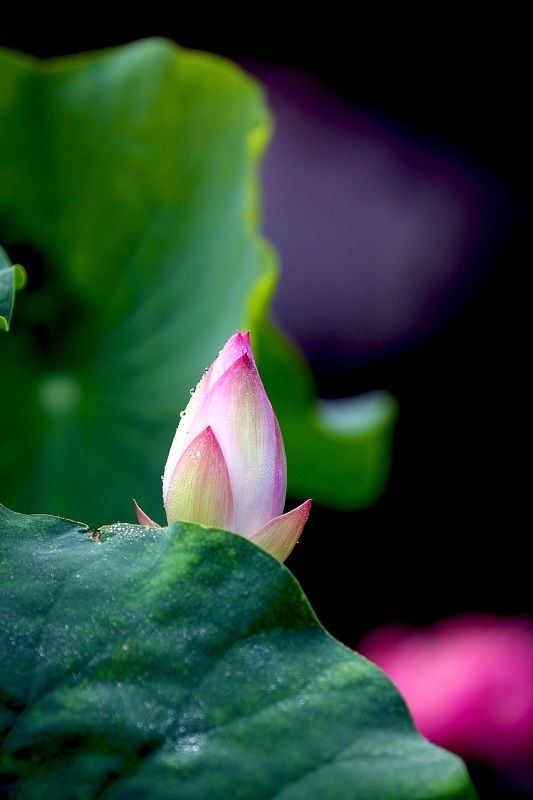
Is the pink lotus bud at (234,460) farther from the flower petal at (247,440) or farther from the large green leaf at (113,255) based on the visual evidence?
the large green leaf at (113,255)

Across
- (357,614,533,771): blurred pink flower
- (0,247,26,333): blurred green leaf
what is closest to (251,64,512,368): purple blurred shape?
(357,614,533,771): blurred pink flower

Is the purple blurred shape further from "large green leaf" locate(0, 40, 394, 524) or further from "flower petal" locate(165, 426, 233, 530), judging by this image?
"flower petal" locate(165, 426, 233, 530)

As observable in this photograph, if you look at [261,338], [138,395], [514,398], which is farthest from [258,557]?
[514,398]

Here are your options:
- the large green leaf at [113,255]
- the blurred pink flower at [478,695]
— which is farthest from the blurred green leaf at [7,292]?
the blurred pink flower at [478,695]

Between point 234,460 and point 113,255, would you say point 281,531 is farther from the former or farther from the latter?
point 113,255

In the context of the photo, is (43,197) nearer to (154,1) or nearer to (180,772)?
(180,772)
